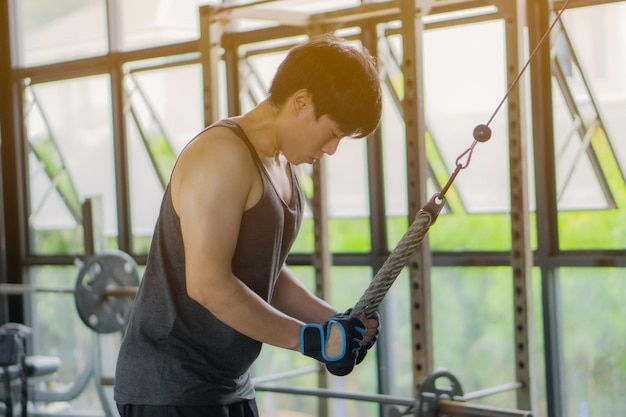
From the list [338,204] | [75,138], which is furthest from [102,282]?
[75,138]

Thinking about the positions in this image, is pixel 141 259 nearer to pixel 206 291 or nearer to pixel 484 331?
pixel 484 331

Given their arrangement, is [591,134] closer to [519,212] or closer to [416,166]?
[519,212]

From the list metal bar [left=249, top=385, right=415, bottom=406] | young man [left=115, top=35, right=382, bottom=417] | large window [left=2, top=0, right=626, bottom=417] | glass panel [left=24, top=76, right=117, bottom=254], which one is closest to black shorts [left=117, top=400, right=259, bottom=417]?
young man [left=115, top=35, right=382, bottom=417]

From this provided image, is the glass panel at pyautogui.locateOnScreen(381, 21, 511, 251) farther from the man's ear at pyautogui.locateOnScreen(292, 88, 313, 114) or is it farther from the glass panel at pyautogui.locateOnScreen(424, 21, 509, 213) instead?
the man's ear at pyautogui.locateOnScreen(292, 88, 313, 114)

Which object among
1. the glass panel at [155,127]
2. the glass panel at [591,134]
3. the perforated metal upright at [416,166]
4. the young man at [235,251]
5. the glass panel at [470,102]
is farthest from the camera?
the glass panel at [155,127]

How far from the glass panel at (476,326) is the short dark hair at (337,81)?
2569 millimetres

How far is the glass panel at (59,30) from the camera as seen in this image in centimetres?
540

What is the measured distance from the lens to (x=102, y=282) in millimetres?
4383

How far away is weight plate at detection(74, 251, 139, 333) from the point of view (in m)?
4.36

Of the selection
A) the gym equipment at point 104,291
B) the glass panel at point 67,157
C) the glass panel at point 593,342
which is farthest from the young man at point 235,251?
the glass panel at point 67,157

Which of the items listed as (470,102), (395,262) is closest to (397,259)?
(395,262)

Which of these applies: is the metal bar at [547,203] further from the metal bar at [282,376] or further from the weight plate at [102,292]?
the weight plate at [102,292]

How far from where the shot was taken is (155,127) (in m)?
5.25

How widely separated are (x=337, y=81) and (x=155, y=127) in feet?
12.5
